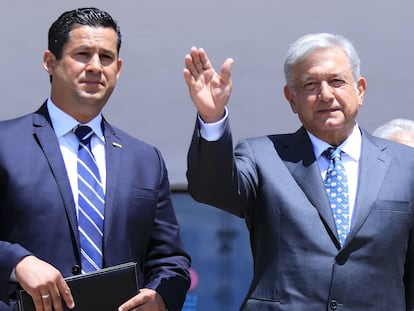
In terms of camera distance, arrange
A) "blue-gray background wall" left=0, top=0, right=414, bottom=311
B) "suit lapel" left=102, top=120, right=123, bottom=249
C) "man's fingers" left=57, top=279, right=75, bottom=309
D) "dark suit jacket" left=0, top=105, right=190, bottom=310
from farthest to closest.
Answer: "blue-gray background wall" left=0, top=0, right=414, bottom=311 < "suit lapel" left=102, top=120, right=123, bottom=249 < "dark suit jacket" left=0, top=105, right=190, bottom=310 < "man's fingers" left=57, top=279, right=75, bottom=309

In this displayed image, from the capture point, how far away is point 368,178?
330 cm

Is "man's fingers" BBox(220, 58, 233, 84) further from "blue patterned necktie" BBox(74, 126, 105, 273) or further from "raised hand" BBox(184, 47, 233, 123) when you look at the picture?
"blue patterned necktie" BBox(74, 126, 105, 273)

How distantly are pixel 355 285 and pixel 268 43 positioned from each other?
283 centimetres

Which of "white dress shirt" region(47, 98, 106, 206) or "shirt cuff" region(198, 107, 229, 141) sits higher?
"shirt cuff" region(198, 107, 229, 141)

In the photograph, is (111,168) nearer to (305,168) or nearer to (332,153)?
(305,168)

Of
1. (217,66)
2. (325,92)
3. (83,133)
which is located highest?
(325,92)

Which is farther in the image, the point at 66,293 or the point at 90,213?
the point at 90,213

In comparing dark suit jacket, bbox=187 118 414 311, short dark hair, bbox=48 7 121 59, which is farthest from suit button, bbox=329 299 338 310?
short dark hair, bbox=48 7 121 59

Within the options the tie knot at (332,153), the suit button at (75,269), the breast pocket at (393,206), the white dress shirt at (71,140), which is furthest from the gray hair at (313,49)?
the suit button at (75,269)

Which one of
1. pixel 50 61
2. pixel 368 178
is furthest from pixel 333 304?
pixel 50 61

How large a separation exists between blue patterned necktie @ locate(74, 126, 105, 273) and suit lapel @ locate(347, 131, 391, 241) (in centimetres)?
80

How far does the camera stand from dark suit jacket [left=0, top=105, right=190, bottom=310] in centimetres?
310

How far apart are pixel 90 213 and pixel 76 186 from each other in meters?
0.10

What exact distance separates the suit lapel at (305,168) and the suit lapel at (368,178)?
3.4 inches
